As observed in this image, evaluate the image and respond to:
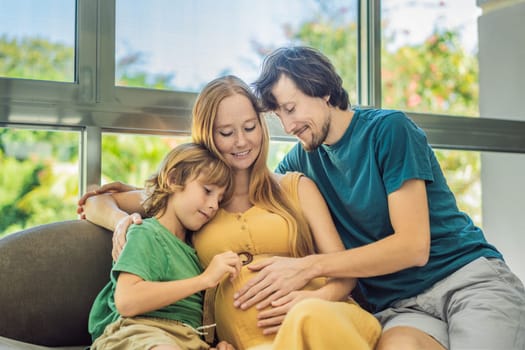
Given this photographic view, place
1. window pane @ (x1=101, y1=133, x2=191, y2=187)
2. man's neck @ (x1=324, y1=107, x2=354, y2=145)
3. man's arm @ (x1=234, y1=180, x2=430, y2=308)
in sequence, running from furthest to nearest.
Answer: window pane @ (x1=101, y1=133, x2=191, y2=187)
man's neck @ (x1=324, y1=107, x2=354, y2=145)
man's arm @ (x1=234, y1=180, x2=430, y2=308)

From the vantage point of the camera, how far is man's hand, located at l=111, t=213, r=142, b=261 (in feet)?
5.98

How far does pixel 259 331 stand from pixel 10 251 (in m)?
0.70

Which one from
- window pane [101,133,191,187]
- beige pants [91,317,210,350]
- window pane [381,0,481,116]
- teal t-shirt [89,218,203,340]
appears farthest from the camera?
window pane [381,0,481,116]

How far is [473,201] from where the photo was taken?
3283mm

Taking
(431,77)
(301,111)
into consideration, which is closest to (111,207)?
(301,111)

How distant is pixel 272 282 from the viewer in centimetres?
183

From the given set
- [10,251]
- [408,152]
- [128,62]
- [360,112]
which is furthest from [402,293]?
[128,62]

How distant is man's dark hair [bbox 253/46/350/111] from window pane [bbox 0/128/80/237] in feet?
2.45

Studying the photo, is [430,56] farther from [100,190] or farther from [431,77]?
[100,190]

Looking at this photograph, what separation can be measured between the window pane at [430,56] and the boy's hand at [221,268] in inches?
59.7

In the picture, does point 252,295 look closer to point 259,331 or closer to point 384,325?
point 259,331

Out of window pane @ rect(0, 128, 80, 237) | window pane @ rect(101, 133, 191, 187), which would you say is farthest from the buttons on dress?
window pane @ rect(0, 128, 80, 237)

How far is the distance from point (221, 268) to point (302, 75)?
631 mm

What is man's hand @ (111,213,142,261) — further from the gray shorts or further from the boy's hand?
the gray shorts
